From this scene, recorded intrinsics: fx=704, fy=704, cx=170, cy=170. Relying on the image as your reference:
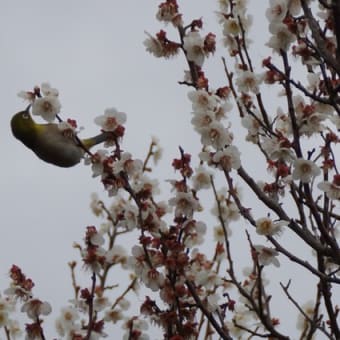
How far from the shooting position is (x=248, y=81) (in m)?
3.76

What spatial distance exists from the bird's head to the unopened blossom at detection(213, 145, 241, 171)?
1.03 m

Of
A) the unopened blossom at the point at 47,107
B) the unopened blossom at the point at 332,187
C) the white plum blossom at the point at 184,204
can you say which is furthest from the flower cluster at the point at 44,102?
the unopened blossom at the point at 332,187

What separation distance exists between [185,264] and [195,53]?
1097 millimetres

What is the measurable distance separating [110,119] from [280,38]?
101cm

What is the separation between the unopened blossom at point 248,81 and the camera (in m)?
3.74

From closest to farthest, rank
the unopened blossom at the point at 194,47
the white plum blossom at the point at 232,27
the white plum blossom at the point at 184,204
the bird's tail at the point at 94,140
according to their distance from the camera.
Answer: the white plum blossom at the point at 184,204
the bird's tail at the point at 94,140
the unopened blossom at the point at 194,47
the white plum blossom at the point at 232,27

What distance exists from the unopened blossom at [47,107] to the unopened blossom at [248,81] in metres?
1.05

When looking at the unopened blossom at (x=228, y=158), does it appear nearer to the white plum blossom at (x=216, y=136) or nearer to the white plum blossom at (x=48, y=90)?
the white plum blossom at (x=216, y=136)

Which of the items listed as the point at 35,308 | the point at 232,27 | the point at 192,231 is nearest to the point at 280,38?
the point at 232,27

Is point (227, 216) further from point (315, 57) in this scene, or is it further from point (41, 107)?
point (41, 107)

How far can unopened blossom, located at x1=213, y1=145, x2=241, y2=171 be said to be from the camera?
336 cm

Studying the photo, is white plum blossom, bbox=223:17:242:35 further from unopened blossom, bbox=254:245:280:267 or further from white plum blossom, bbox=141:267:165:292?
white plum blossom, bbox=141:267:165:292

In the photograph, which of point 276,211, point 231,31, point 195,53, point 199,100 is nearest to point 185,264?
point 276,211

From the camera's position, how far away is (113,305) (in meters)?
4.39
